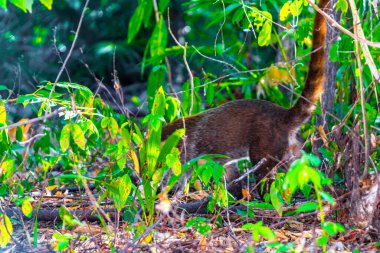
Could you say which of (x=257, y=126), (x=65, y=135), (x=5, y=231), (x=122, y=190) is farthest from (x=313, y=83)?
(x=5, y=231)

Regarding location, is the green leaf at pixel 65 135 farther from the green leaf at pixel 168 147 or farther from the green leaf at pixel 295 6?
the green leaf at pixel 295 6

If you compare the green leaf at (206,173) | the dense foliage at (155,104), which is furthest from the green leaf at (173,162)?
the green leaf at (206,173)

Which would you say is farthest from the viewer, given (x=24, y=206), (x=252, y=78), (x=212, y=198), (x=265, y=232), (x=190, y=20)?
(x=190, y=20)

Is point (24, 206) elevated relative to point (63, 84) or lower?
lower

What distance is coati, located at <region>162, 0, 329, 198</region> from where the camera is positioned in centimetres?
448

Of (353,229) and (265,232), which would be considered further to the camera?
(353,229)

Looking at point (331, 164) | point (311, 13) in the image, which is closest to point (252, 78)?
→ point (311, 13)

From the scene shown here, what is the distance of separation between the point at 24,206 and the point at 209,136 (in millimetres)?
2157

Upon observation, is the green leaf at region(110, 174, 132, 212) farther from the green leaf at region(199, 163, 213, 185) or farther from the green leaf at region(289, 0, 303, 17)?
the green leaf at region(289, 0, 303, 17)

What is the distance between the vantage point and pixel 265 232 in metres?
Result: 2.68

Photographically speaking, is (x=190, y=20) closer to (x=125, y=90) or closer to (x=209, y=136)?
(x=125, y=90)

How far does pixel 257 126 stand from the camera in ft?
16.0

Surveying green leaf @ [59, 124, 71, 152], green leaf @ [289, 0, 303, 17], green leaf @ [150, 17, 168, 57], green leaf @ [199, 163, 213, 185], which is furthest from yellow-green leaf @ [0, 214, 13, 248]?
A: green leaf @ [150, 17, 168, 57]

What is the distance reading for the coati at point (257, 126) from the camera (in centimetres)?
448
